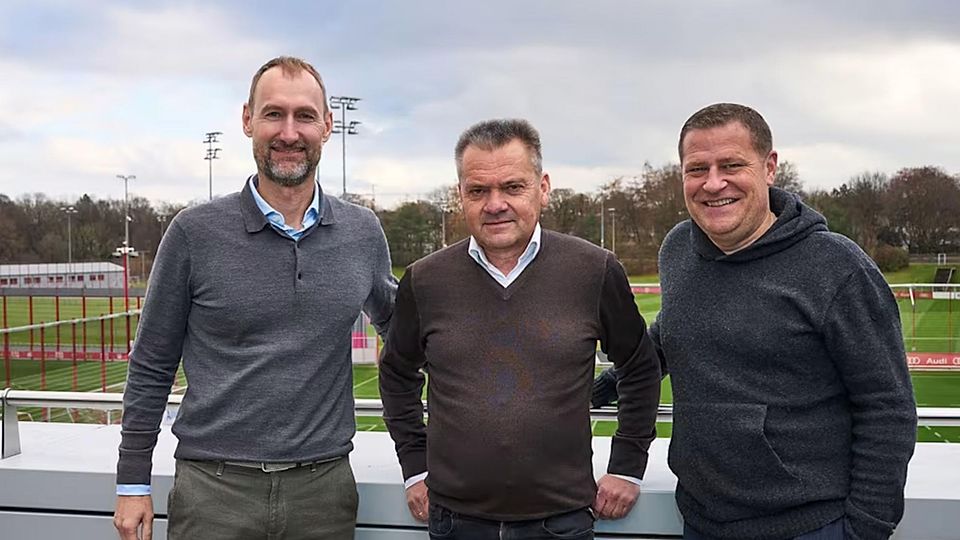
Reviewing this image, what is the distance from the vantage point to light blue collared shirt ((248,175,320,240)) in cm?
209

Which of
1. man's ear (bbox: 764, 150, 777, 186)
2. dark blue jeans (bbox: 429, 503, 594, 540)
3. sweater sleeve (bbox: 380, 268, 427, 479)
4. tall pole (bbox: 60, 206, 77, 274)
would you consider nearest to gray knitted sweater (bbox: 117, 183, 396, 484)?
sweater sleeve (bbox: 380, 268, 427, 479)

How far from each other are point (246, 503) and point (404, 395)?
17.5 inches

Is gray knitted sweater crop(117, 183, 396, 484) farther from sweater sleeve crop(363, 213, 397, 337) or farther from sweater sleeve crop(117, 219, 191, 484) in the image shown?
sweater sleeve crop(363, 213, 397, 337)

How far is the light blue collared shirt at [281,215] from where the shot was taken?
209 centimetres

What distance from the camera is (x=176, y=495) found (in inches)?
80.7

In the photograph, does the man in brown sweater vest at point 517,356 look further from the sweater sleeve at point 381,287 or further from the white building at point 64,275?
the white building at point 64,275

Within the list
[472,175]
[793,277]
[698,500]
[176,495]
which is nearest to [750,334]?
[793,277]

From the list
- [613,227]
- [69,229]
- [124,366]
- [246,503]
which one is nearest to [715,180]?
[246,503]

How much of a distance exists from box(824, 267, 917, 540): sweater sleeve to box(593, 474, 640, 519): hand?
0.50 metres

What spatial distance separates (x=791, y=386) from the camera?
180 cm

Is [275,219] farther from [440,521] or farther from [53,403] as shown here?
[53,403]

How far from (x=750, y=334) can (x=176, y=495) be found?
136cm

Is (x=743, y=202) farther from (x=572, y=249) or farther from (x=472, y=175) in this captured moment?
(x=472, y=175)

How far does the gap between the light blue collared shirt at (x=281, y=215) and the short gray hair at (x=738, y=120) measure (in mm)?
914
